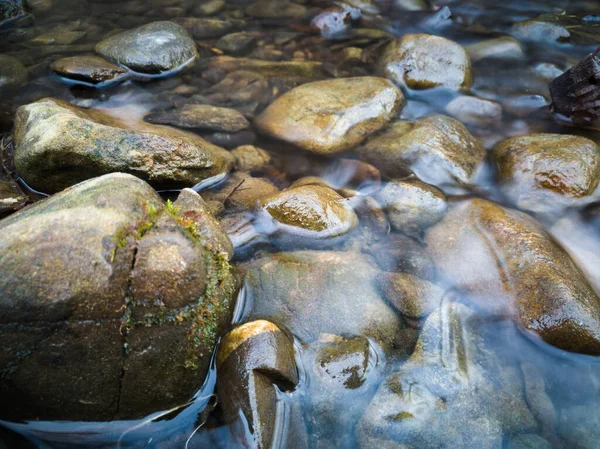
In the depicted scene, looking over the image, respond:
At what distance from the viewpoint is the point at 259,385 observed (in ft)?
8.59

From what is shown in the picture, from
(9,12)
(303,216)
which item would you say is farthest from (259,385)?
(9,12)

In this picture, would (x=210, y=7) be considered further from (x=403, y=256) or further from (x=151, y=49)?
(x=403, y=256)

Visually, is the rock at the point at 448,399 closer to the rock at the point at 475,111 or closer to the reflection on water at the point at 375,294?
the reflection on water at the point at 375,294

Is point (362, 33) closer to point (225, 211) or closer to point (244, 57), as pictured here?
point (244, 57)

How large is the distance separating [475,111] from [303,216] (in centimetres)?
295

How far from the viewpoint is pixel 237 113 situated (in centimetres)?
507

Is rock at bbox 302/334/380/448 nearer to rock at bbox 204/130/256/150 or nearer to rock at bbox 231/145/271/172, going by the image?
rock at bbox 231/145/271/172

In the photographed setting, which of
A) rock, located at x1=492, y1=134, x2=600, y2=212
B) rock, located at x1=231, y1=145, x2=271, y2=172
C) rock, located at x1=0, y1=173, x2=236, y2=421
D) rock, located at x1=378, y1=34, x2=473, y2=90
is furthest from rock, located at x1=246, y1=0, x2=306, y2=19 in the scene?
rock, located at x1=0, y1=173, x2=236, y2=421

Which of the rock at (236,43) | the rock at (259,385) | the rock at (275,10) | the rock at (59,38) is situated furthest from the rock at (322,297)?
the rock at (275,10)

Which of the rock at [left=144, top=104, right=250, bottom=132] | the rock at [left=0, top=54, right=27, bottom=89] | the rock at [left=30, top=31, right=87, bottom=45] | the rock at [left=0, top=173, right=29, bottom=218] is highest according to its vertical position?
the rock at [left=30, top=31, right=87, bottom=45]

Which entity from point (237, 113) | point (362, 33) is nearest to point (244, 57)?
point (237, 113)

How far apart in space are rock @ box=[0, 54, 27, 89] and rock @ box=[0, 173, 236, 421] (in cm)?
358

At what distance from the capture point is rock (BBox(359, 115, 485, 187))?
446 cm

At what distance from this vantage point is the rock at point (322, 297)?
10.6 ft
